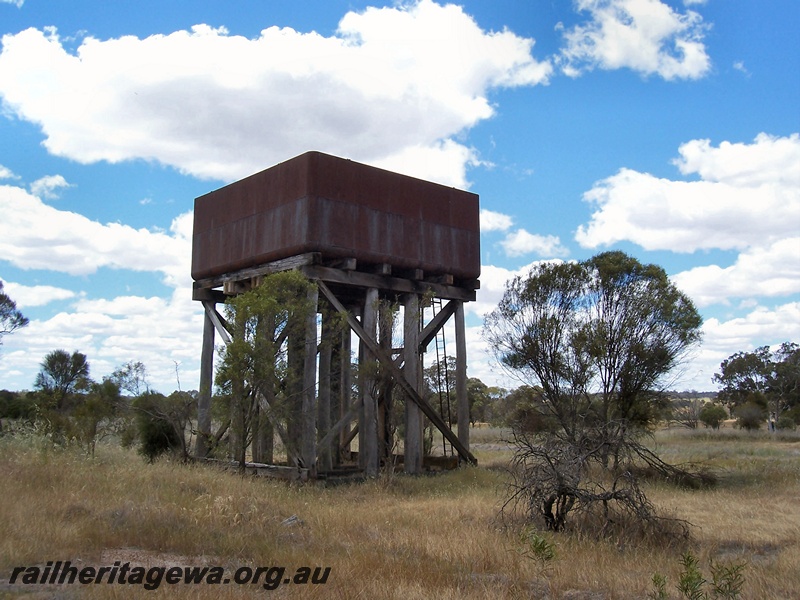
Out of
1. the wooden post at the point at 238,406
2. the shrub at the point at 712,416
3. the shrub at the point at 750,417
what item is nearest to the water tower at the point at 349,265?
the wooden post at the point at 238,406

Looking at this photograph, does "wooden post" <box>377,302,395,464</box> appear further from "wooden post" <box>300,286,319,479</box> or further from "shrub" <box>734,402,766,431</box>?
"shrub" <box>734,402,766,431</box>

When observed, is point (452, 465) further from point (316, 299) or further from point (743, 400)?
point (743, 400)

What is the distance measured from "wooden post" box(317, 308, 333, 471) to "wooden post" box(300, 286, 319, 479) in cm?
130

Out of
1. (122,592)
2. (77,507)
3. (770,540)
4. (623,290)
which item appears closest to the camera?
(122,592)

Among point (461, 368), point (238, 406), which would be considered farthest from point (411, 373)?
point (238, 406)

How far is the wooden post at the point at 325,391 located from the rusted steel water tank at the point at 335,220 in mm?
1940

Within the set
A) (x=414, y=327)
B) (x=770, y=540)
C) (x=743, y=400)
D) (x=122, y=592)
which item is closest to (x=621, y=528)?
(x=770, y=540)

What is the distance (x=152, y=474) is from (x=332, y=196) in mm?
7053

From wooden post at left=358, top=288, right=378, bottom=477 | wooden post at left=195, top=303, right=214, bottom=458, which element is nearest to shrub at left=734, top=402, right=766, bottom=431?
wooden post at left=358, top=288, right=378, bottom=477

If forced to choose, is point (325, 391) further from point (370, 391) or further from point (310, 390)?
point (310, 390)

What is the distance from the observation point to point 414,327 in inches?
695

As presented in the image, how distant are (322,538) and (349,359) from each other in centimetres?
1026

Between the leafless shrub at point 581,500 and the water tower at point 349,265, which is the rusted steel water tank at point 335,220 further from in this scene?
the leafless shrub at point 581,500

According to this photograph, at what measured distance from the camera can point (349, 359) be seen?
19.4 meters
